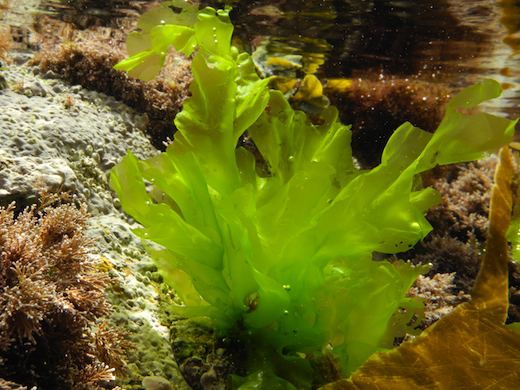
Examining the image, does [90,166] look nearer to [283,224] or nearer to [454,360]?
[283,224]

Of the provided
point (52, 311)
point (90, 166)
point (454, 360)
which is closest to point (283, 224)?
point (454, 360)

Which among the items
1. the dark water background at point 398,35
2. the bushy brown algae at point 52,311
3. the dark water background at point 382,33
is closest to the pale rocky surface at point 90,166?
the bushy brown algae at point 52,311

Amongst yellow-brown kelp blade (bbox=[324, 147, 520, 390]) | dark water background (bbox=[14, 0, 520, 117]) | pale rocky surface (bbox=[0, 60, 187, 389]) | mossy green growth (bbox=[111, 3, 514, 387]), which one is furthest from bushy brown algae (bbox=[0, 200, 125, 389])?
dark water background (bbox=[14, 0, 520, 117])

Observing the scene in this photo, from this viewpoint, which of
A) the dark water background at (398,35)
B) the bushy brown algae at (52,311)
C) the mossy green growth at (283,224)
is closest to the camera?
the bushy brown algae at (52,311)

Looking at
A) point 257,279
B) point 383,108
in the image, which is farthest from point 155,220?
point 383,108

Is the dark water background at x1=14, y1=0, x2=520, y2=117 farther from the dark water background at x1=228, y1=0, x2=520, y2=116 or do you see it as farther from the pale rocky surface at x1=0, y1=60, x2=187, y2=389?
the pale rocky surface at x1=0, y1=60, x2=187, y2=389

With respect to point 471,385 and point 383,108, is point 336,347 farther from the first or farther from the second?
point 383,108

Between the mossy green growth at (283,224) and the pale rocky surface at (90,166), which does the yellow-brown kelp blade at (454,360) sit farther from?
the pale rocky surface at (90,166)
